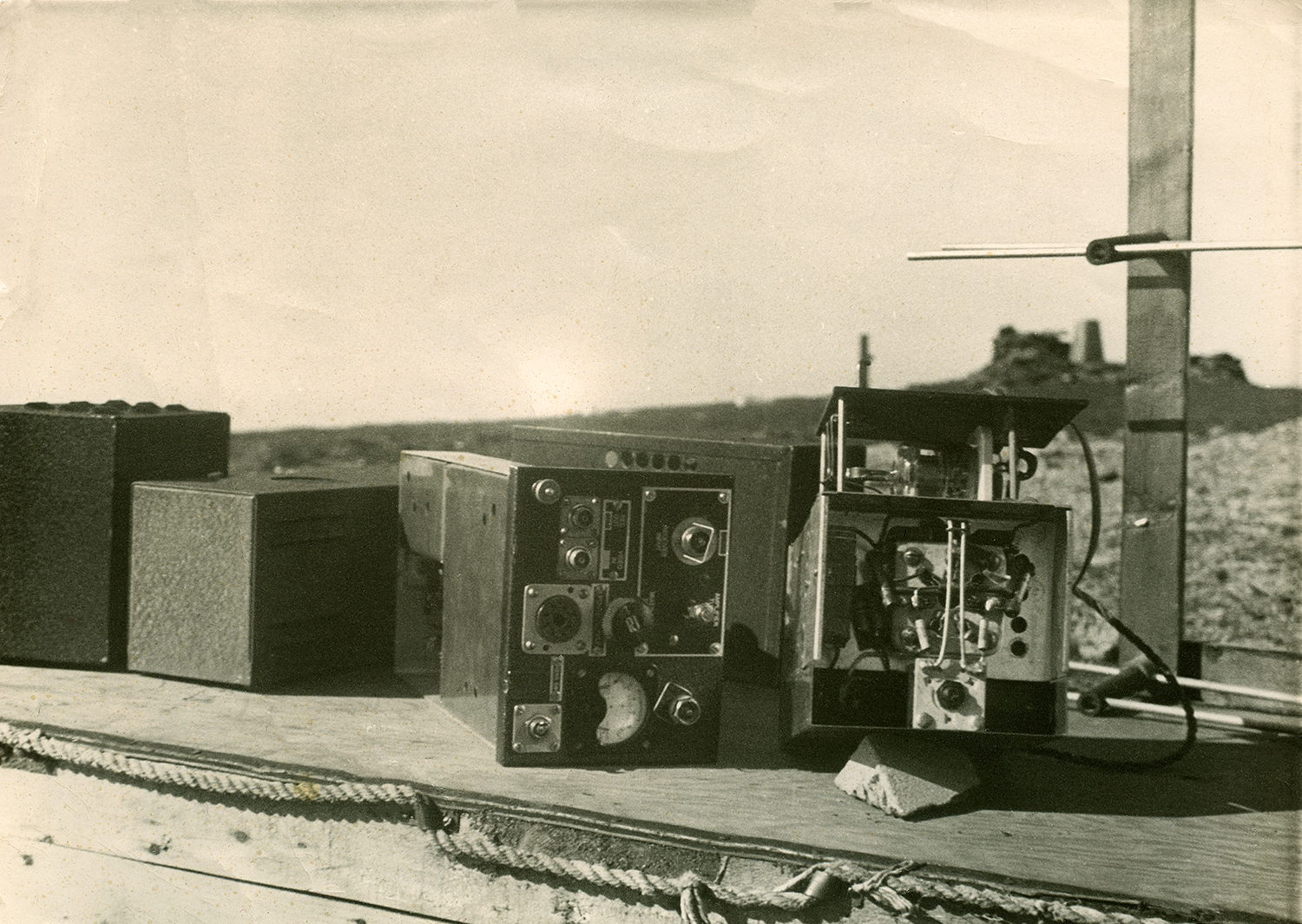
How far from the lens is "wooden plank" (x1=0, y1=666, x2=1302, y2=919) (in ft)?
7.35

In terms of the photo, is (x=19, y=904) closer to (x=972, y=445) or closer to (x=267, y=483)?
(x=267, y=483)

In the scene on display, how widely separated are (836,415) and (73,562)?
7.80 ft

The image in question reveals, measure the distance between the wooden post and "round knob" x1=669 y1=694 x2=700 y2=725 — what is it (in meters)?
1.64

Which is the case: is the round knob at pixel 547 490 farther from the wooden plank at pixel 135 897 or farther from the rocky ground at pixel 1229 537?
the rocky ground at pixel 1229 537

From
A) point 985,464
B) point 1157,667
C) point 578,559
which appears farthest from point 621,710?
point 1157,667

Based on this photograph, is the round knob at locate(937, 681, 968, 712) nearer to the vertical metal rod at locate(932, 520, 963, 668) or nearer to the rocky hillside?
the vertical metal rod at locate(932, 520, 963, 668)

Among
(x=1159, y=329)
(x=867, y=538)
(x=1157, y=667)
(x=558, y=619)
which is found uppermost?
(x=1159, y=329)

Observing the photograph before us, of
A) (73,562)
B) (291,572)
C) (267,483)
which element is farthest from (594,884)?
(73,562)

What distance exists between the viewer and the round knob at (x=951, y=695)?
2459 millimetres

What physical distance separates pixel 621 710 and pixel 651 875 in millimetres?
501

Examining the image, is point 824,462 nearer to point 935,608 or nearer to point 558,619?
point 935,608

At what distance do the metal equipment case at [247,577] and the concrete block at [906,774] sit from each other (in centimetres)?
170

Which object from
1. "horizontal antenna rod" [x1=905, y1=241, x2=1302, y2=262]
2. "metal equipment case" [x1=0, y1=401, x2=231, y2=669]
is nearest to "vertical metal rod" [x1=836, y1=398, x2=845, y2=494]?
"horizontal antenna rod" [x1=905, y1=241, x2=1302, y2=262]

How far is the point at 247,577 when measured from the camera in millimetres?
3277
